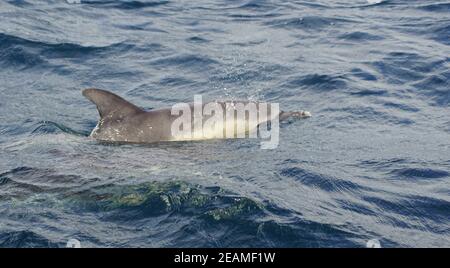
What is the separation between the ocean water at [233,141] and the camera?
7992mm

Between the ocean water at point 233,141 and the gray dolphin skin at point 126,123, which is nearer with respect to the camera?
the ocean water at point 233,141

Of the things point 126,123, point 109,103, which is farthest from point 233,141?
point 109,103

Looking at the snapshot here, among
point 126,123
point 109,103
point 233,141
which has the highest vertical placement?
point 109,103

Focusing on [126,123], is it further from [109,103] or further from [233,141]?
[233,141]

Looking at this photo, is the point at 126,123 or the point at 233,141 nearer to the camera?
the point at 126,123

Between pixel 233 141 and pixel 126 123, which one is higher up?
pixel 126 123

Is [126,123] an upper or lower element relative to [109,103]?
lower

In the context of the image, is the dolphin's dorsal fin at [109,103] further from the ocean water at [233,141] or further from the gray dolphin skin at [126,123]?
the ocean water at [233,141]

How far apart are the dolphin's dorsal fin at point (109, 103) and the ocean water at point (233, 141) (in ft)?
1.76

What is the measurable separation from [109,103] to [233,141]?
1.95 m

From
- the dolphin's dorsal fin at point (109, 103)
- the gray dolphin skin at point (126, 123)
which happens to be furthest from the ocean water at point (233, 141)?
the dolphin's dorsal fin at point (109, 103)

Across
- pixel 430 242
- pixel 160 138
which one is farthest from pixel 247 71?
pixel 430 242

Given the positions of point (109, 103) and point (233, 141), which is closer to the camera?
point (109, 103)

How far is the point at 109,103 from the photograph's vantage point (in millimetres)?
10922
